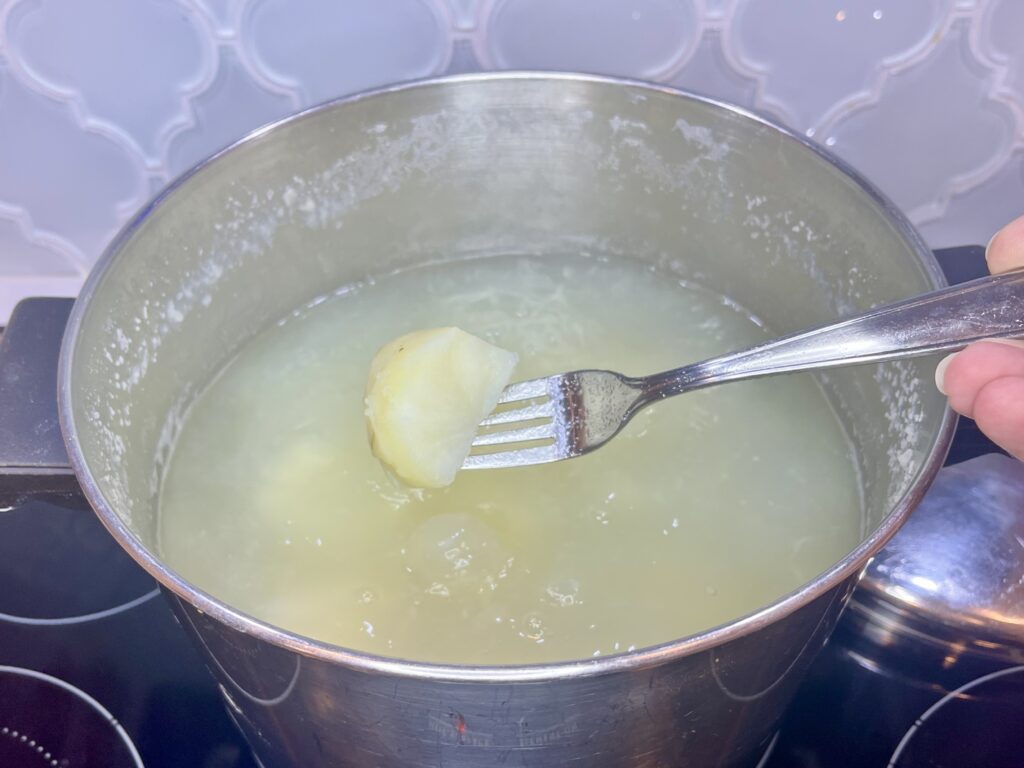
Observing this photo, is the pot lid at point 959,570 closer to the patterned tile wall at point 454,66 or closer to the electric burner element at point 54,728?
the patterned tile wall at point 454,66

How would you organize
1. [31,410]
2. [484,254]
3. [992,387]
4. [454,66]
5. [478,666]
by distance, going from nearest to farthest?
1. [478,666]
2. [992,387]
3. [31,410]
4. [454,66]
5. [484,254]

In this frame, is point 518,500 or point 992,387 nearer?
point 992,387

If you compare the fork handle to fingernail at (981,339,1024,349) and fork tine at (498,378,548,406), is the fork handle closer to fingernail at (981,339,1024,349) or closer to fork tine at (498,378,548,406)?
fingernail at (981,339,1024,349)

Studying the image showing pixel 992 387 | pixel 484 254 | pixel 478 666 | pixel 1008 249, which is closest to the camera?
pixel 478 666

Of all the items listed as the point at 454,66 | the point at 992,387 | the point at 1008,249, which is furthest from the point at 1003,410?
the point at 454,66

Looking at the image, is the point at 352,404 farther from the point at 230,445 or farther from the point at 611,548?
the point at 611,548

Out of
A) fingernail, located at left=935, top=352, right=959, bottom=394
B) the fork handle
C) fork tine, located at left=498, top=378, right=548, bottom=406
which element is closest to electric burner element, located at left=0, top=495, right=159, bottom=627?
fork tine, located at left=498, top=378, right=548, bottom=406

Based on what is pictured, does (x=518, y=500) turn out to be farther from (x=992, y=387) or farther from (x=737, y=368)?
(x=992, y=387)
